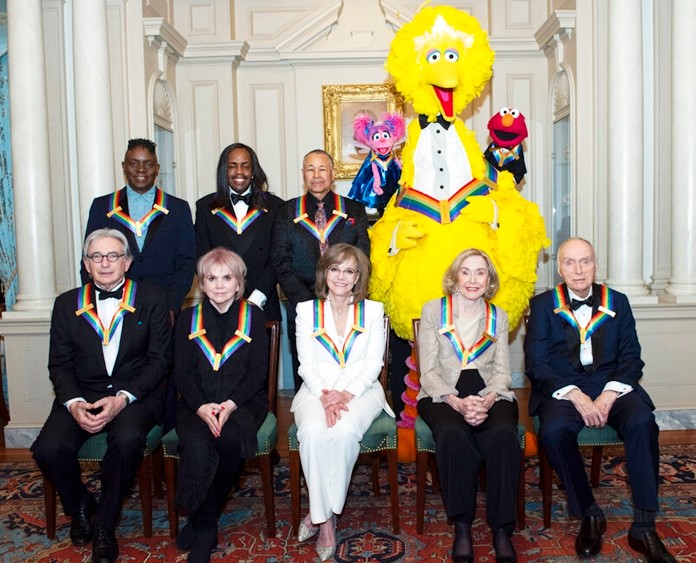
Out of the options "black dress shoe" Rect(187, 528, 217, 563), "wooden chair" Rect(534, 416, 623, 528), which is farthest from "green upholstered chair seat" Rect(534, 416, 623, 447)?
"black dress shoe" Rect(187, 528, 217, 563)

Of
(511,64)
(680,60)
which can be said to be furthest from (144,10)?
(680,60)

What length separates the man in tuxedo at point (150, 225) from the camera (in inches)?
138

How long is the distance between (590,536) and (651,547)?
8.2 inches

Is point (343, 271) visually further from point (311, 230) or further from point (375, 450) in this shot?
point (375, 450)

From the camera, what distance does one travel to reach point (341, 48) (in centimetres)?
560

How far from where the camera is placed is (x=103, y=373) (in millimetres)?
2969

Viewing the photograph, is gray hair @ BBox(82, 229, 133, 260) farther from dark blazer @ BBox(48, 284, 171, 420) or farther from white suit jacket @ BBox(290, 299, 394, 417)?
white suit jacket @ BBox(290, 299, 394, 417)

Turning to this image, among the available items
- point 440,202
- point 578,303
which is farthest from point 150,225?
point 578,303

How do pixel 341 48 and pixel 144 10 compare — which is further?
pixel 341 48

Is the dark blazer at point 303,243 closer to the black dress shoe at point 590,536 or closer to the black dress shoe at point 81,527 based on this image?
the black dress shoe at point 81,527

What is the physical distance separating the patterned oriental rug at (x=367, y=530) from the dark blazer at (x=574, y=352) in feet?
1.71

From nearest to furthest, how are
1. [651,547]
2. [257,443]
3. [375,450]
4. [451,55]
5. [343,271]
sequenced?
1. [651,547]
2. [257,443]
3. [375,450]
4. [343,271]
5. [451,55]

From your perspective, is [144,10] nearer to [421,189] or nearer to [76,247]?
[76,247]

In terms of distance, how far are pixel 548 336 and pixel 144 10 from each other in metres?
3.32
